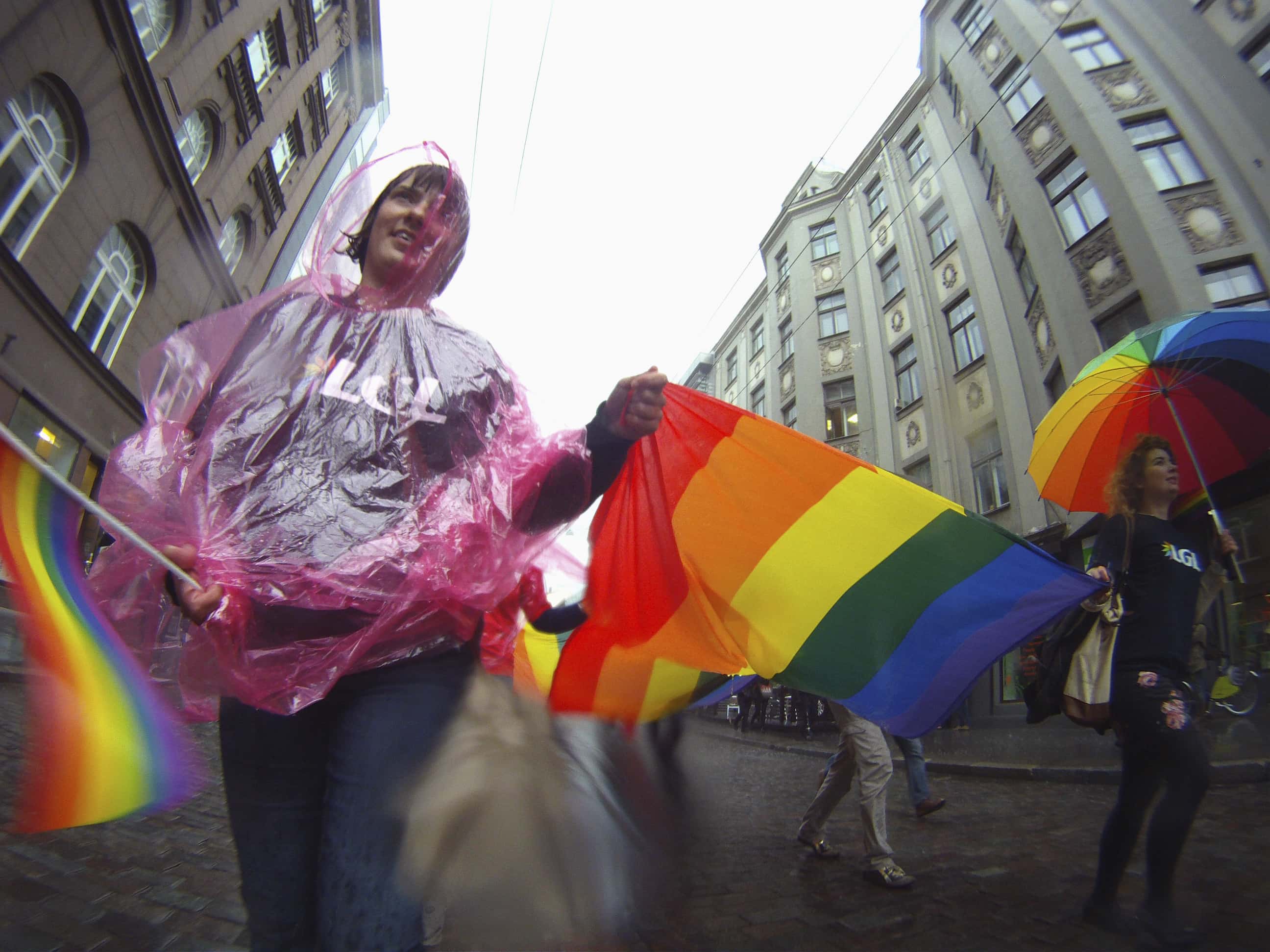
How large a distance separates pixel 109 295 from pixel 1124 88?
18.0 metres

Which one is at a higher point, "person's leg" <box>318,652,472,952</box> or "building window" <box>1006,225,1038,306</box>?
"building window" <box>1006,225,1038,306</box>

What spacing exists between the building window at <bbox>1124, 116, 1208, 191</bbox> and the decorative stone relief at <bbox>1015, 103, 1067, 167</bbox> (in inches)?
48.4

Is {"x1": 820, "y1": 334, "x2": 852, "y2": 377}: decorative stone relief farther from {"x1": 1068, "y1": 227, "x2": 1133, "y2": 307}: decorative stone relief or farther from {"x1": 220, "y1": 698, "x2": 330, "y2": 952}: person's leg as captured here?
{"x1": 220, "y1": 698, "x2": 330, "y2": 952}: person's leg

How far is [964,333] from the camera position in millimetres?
15969

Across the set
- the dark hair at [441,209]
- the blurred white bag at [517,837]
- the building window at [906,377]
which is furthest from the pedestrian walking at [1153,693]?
the building window at [906,377]

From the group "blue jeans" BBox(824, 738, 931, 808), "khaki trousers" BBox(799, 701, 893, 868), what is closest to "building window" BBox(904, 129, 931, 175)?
"blue jeans" BBox(824, 738, 931, 808)

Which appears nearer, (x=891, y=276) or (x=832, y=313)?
(x=891, y=276)

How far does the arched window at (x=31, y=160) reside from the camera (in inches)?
341

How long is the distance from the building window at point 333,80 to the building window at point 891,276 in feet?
56.3

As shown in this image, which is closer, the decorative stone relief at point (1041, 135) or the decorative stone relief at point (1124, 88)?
the decorative stone relief at point (1124, 88)

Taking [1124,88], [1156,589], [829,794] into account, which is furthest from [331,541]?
[1124,88]

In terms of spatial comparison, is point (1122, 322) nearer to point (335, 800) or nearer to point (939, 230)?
point (939, 230)

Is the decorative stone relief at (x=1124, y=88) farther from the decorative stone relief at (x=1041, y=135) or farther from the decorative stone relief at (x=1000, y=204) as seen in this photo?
the decorative stone relief at (x=1000, y=204)

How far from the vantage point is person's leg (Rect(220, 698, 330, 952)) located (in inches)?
41.8
